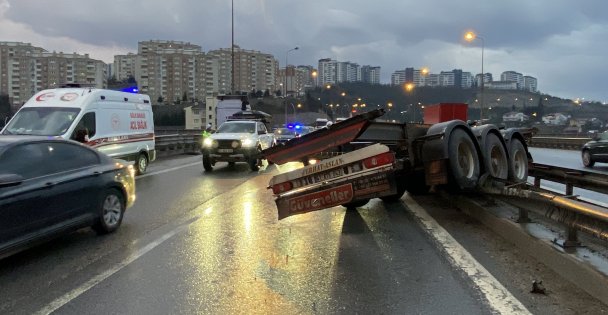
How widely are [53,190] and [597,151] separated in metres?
21.3

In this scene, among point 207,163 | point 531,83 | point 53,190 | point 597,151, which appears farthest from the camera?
point 531,83

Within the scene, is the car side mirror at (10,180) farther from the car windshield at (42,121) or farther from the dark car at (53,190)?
the car windshield at (42,121)

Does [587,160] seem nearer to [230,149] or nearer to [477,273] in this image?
[230,149]

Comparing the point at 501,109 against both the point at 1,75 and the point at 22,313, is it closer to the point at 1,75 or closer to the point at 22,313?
the point at 1,75

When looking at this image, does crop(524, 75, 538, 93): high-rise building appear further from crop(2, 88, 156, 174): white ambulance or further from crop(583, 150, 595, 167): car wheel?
crop(2, 88, 156, 174): white ambulance

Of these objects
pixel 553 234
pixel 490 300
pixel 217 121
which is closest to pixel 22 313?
pixel 490 300

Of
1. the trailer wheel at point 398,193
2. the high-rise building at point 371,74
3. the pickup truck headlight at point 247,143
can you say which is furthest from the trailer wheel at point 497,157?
the high-rise building at point 371,74

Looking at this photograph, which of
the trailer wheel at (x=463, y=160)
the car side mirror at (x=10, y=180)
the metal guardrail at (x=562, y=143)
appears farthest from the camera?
the metal guardrail at (x=562, y=143)

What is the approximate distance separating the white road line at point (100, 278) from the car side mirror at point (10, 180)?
4.51 ft

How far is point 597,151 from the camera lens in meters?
21.3

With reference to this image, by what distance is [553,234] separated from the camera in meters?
6.39

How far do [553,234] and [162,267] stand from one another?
468 centimetres

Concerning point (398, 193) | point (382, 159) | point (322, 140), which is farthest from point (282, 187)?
point (398, 193)

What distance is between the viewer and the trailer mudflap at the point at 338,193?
7.32 metres
